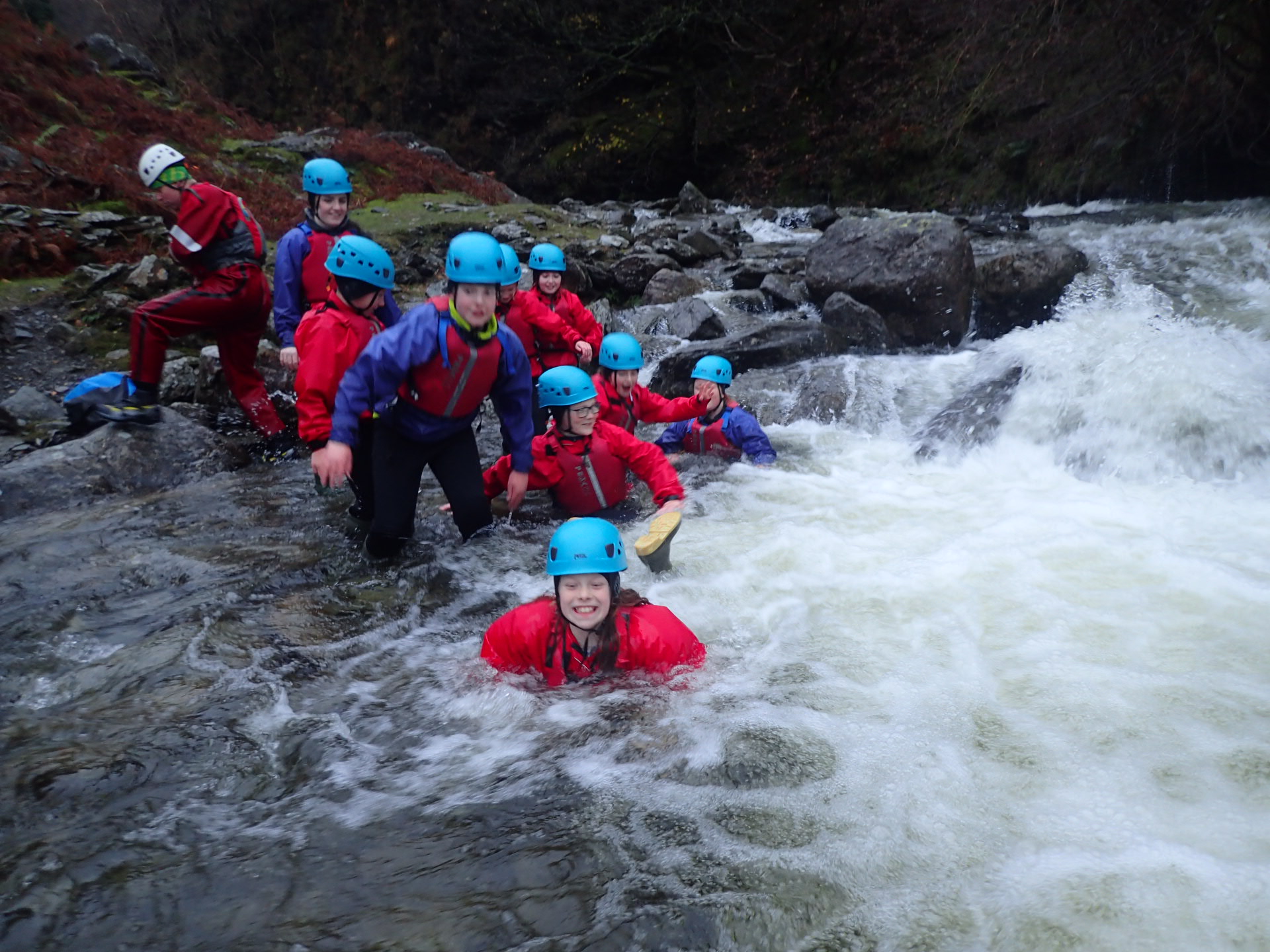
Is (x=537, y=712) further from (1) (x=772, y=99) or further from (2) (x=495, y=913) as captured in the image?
(1) (x=772, y=99)

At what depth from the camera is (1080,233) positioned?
13.1 m

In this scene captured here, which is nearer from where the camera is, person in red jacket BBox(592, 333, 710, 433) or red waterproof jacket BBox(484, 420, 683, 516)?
red waterproof jacket BBox(484, 420, 683, 516)

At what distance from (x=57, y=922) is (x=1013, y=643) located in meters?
4.29

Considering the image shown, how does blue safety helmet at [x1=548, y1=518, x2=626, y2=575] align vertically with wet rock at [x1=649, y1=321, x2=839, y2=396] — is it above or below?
below

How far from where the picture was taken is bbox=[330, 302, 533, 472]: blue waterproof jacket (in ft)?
15.1

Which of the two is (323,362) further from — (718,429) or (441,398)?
(718,429)

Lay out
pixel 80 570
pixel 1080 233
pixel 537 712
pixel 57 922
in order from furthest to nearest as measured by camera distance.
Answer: pixel 1080 233, pixel 80 570, pixel 537 712, pixel 57 922

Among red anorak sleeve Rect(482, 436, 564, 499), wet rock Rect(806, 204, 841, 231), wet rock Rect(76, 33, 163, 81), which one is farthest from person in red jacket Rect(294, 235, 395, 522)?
wet rock Rect(76, 33, 163, 81)

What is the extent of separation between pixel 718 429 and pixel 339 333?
3.63 metres

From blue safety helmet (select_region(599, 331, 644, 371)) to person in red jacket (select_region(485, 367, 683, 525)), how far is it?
0.98 metres

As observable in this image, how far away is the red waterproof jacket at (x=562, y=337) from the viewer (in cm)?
718

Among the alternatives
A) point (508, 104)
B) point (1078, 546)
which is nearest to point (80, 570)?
point (1078, 546)

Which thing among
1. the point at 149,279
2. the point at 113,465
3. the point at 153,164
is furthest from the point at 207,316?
the point at 149,279

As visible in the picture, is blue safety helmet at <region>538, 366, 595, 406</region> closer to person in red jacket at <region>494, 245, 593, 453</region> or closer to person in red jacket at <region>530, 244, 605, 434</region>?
person in red jacket at <region>494, 245, 593, 453</region>
